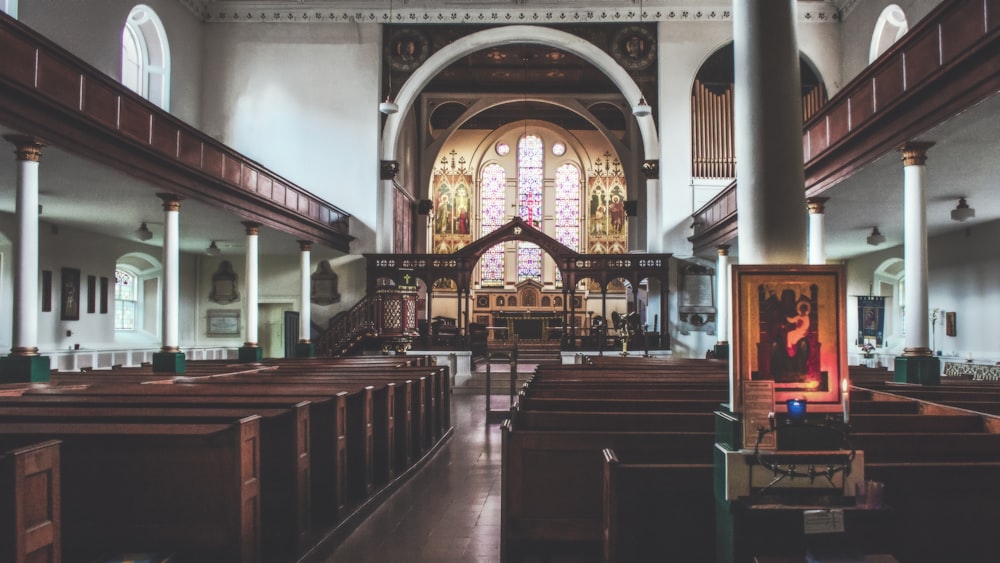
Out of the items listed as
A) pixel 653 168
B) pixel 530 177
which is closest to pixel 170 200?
pixel 653 168

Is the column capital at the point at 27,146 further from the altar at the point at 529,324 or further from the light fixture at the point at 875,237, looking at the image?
the altar at the point at 529,324

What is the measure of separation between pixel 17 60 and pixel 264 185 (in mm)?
7302

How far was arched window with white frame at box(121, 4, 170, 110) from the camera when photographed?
57.2ft

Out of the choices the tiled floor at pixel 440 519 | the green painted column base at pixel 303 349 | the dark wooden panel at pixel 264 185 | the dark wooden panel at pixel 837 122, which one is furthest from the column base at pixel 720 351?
the dark wooden panel at pixel 264 185

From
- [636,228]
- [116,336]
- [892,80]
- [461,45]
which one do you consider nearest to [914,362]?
[892,80]

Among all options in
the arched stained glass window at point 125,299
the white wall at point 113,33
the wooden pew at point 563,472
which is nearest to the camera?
the wooden pew at point 563,472

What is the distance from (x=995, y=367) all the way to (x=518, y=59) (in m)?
16.5

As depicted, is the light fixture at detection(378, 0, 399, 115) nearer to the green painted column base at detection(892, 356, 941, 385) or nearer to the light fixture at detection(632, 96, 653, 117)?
the light fixture at detection(632, 96, 653, 117)

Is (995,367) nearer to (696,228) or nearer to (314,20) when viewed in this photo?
(696,228)

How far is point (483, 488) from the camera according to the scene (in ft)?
22.8

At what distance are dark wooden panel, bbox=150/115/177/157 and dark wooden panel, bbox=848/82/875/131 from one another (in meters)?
9.40

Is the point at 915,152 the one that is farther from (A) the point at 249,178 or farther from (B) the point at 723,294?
(A) the point at 249,178

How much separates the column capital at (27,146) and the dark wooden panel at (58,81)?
53cm

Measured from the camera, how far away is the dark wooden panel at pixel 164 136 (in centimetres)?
1100
